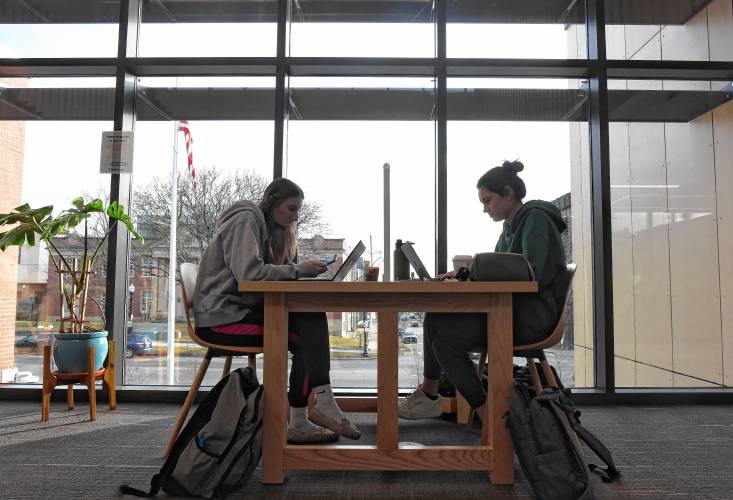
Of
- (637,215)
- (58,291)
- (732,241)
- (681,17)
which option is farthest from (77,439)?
(681,17)

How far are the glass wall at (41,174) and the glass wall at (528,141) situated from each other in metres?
2.42

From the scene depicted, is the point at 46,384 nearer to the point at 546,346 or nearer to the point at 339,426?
the point at 339,426

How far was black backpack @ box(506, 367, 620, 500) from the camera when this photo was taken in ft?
5.15

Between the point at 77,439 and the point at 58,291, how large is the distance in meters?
1.43

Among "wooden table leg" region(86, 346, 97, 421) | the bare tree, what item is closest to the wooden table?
"wooden table leg" region(86, 346, 97, 421)

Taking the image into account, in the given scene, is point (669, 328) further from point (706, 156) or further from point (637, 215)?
point (706, 156)

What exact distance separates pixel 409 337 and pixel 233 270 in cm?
147

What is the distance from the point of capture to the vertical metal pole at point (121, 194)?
3.29 meters

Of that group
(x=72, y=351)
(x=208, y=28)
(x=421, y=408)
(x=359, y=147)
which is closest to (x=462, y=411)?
(x=421, y=408)

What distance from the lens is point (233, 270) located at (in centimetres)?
199

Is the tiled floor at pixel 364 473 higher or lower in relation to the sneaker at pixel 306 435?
lower

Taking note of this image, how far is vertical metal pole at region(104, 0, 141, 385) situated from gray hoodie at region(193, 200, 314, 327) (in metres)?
1.52

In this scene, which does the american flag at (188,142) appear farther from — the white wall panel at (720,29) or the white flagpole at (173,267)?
the white wall panel at (720,29)

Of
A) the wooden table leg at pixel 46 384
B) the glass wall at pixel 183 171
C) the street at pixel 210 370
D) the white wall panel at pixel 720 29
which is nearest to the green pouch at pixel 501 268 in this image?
the street at pixel 210 370
